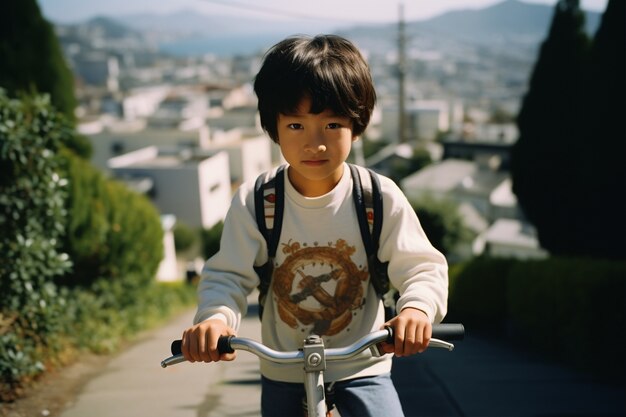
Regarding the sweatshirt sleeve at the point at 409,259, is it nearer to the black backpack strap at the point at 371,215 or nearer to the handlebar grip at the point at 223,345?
the black backpack strap at the point at 371,215

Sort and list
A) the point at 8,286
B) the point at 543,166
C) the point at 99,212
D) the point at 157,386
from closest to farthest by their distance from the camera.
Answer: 1. the point at 8,286
2. the point at 157,386
3. the point at 99,212
4. the point at 543,166

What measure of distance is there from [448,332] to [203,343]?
631 mm

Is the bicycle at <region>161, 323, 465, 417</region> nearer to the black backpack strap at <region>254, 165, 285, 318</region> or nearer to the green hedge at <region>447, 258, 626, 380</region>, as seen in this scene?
the black backpack strap at <region>254, 165, 285, 318</region>

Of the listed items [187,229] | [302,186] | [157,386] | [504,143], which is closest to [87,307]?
[157,386]

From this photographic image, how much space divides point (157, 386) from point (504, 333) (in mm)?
4659

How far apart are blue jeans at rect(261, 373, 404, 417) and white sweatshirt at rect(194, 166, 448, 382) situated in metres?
0.03

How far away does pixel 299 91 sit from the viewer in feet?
5.43

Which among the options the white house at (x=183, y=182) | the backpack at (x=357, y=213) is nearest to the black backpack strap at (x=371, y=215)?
the backpack at (x=357, y=213)

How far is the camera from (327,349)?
1492mm

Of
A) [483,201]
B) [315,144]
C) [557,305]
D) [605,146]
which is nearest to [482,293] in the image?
[557,305]

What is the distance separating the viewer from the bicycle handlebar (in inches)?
56.8

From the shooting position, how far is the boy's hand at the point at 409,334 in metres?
1.49

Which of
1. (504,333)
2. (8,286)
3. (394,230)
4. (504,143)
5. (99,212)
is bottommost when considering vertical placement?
(504,143)

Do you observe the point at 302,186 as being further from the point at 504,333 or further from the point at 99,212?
the point at 504,333
